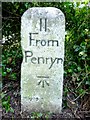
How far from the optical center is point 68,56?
2.83 m

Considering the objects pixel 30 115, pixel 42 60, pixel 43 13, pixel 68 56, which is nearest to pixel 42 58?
pixel 42 60

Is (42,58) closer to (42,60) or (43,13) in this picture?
(42,60)

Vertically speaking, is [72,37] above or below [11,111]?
above

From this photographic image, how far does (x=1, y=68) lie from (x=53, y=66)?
634mm

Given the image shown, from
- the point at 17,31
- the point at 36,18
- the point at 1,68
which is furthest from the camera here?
the point at 17,31

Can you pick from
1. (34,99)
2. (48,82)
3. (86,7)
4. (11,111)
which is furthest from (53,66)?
(86,7)

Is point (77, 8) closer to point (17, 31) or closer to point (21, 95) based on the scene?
point (17, 31)

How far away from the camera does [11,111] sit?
246 cm

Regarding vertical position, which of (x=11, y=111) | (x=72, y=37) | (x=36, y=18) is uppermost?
(x=36, y=18)

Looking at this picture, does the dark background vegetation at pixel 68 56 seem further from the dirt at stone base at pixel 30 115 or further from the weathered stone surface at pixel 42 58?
the weathered stone surface at pixel 42 58

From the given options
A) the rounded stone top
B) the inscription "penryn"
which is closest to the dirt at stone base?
the inscription "penryn"

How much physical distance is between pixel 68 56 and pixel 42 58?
59cm

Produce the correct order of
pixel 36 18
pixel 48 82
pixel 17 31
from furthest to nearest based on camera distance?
1. pixel 17 31
2. pixel 48 82
3. pixel 36 18

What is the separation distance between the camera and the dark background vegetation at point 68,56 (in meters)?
2.57
